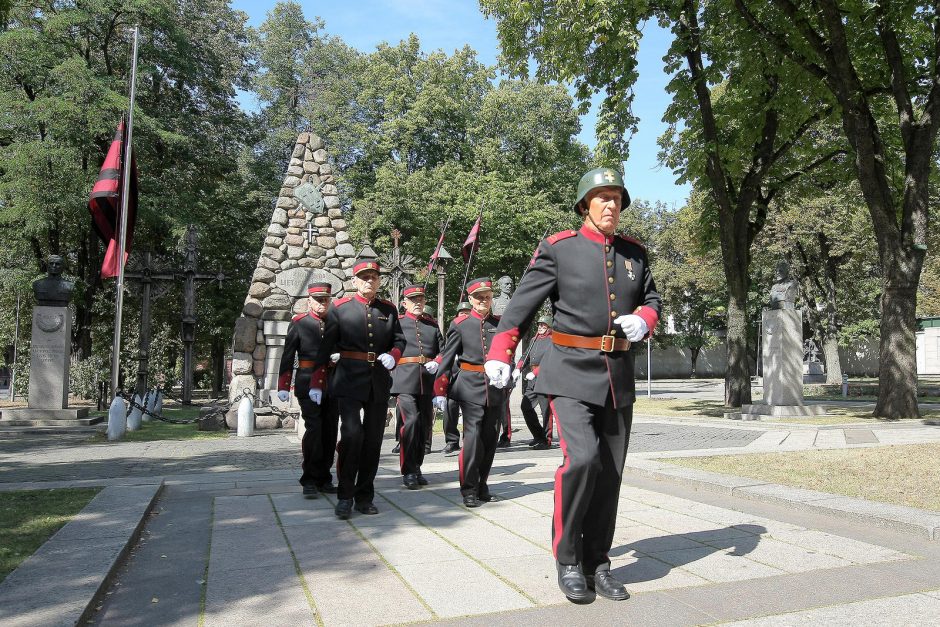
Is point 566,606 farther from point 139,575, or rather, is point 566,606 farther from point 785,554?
point 139,575

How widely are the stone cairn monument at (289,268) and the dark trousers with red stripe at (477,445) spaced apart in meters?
9.53

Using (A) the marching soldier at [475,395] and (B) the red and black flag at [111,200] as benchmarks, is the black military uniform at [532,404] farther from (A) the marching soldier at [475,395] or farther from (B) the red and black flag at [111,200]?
(B) the red and black flag at [111,200]

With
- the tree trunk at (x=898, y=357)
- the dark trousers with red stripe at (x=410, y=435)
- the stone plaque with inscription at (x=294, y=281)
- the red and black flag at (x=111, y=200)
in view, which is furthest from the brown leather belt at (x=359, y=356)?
the tree trunk at (x=898, y=357)

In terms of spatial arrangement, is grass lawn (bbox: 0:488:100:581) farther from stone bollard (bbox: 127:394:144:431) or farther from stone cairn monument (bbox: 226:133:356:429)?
stone cairn monument (bbox: 226:133:356:429)

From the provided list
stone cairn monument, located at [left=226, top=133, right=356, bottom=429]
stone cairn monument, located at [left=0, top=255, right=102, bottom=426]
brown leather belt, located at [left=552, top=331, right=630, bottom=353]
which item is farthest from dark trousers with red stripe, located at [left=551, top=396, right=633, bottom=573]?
stone cairn monument, located at [left=0, top=255, right=102, bottom=426]

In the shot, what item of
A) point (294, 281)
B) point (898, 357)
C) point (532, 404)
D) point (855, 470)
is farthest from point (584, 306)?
point (294, 281)

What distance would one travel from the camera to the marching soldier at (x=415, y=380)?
7.73 meters

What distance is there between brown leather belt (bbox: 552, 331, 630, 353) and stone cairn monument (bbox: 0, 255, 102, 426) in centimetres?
1481

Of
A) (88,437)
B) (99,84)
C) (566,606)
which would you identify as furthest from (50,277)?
(566,606)

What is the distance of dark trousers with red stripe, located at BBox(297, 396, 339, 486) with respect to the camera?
7.45 m

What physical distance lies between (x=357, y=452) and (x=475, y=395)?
1.37 metres

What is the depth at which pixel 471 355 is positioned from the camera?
7762mm

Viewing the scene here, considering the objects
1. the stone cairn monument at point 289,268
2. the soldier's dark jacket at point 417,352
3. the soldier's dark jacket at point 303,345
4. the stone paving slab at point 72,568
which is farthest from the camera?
the stone cairn monument at point 289,268

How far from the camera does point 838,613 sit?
3641mm
